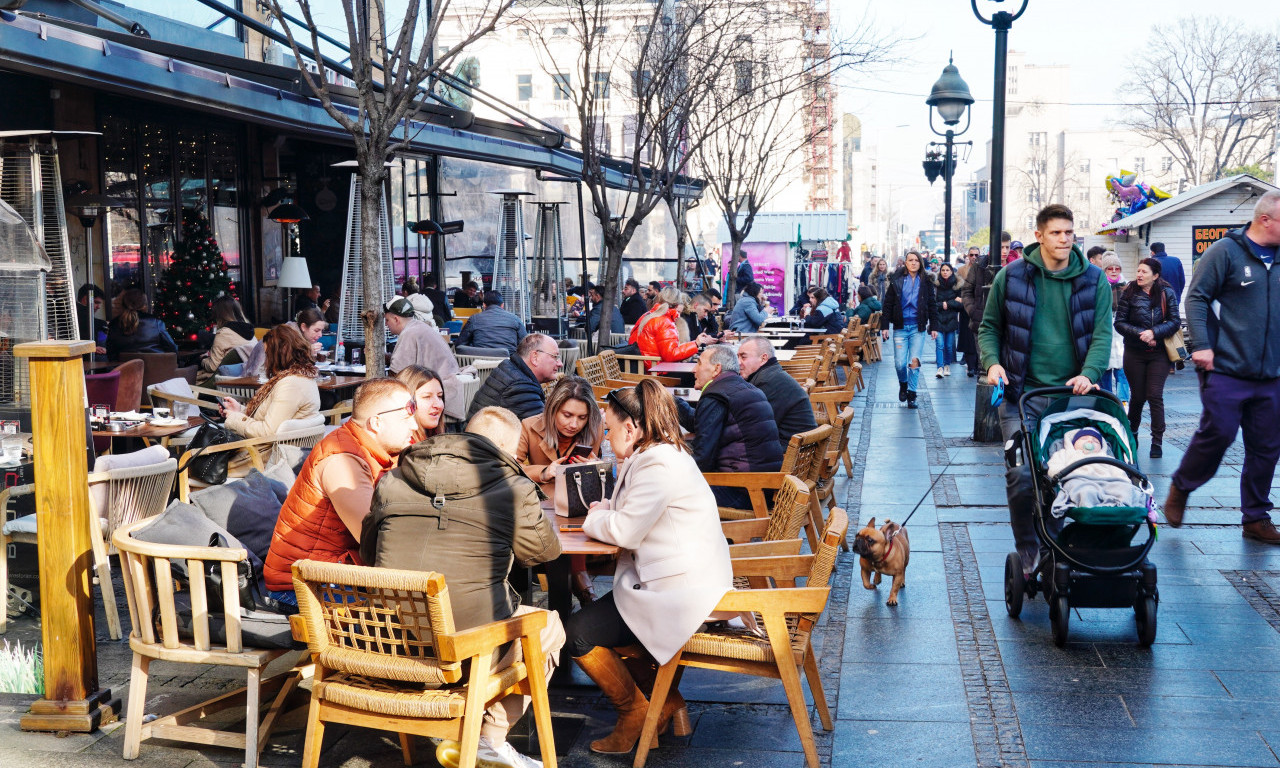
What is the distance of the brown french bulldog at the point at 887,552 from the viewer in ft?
21.0

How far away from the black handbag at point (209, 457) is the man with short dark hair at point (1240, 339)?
224 inches

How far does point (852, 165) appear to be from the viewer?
408 ft

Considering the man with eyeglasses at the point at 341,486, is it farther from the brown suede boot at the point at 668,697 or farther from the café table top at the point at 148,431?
the café table top at the point at 148,431

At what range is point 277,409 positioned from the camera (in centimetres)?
754

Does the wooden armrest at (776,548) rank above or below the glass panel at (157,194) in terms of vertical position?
below

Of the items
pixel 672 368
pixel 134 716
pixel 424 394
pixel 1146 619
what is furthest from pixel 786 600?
pixel 672 368

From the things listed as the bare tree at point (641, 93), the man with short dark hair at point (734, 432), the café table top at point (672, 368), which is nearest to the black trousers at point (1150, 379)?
the café table top at point (672, 368)

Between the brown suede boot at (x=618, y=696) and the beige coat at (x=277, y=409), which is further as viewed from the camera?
the beige coat at (x=277, y=409)

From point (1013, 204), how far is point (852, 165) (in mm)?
17682

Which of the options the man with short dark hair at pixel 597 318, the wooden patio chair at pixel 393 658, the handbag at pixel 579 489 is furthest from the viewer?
the man with short dark hair at pixel 597 318

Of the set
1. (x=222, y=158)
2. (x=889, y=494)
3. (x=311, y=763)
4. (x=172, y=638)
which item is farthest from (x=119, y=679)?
(x=222, y=158)

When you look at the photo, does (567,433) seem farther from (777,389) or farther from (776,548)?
(777,389)

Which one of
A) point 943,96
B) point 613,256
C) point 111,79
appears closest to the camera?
point 111,79

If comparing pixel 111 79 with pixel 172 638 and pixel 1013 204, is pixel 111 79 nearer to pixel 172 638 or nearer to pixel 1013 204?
pixel 172 638
